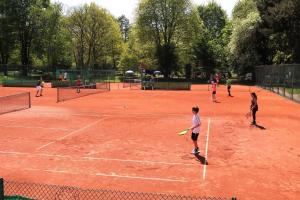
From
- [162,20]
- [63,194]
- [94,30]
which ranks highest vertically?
[162,20]

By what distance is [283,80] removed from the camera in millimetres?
39375

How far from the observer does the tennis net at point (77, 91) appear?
1454 inches

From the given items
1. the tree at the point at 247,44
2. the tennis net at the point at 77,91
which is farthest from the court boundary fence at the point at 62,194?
the tree at the point at 247,44

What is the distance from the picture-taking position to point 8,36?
73.9 m

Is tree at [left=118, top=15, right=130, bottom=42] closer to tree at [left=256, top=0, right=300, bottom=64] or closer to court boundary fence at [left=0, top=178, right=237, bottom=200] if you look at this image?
tree at [left=256, top=0, right=300, bottom=64]

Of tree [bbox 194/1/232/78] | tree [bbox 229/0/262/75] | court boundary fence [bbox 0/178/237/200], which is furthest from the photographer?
tree [bbox 194/1/232/78]

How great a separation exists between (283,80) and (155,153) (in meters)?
28.5

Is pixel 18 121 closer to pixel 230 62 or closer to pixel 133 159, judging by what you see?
pixel 133 159

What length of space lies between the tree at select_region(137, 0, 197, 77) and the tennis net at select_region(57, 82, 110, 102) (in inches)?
894

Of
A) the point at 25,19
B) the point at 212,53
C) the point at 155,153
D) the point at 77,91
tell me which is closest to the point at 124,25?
the point at 25,19

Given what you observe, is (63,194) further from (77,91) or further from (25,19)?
(25,19)

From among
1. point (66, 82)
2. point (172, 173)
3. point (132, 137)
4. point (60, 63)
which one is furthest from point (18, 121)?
point (60, 63)

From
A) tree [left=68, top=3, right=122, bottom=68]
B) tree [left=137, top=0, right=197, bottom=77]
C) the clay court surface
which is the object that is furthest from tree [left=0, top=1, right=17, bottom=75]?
the clay court surface

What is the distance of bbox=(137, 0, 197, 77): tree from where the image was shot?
7200cm
